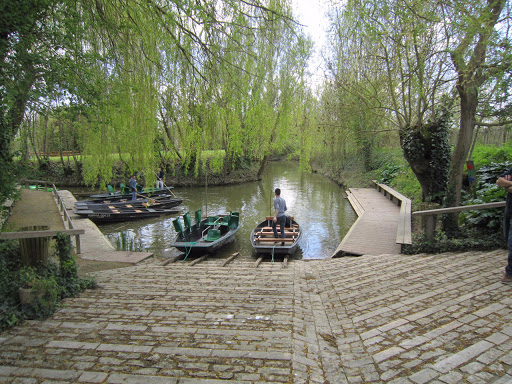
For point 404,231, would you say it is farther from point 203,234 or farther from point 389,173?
point 389,173

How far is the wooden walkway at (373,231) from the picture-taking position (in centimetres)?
814

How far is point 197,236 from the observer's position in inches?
437

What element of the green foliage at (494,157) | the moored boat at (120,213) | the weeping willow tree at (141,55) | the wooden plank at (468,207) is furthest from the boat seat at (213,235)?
the green foliage at (494,157)

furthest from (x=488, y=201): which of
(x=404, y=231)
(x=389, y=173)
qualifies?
(x=389, y=173)

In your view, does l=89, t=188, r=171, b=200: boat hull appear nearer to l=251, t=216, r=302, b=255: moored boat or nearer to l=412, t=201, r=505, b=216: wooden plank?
l=251, t=216, r=302, b=255: moored boat

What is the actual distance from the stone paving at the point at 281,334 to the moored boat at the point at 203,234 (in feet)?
14.4

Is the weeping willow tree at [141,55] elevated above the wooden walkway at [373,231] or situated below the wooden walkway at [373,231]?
above

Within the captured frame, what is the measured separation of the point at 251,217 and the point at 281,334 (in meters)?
12.5

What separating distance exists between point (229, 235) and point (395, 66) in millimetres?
7374

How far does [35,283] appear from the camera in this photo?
3.90m

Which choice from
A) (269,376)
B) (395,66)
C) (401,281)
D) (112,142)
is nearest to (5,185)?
(269,376)

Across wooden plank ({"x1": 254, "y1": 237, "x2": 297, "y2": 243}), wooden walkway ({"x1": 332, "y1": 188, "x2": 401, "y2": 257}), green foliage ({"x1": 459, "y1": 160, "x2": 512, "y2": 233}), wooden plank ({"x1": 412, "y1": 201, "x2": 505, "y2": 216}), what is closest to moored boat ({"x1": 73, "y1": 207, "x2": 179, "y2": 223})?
wooden plank ({"x1": 254, "y1": 237, "x2": 297, "y2": 243})

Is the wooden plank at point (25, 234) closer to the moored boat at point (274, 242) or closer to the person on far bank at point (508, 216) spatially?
the moored boat at point (274, 242)

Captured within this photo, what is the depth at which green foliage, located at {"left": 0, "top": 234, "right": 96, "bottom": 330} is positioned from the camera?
12.3 feet
